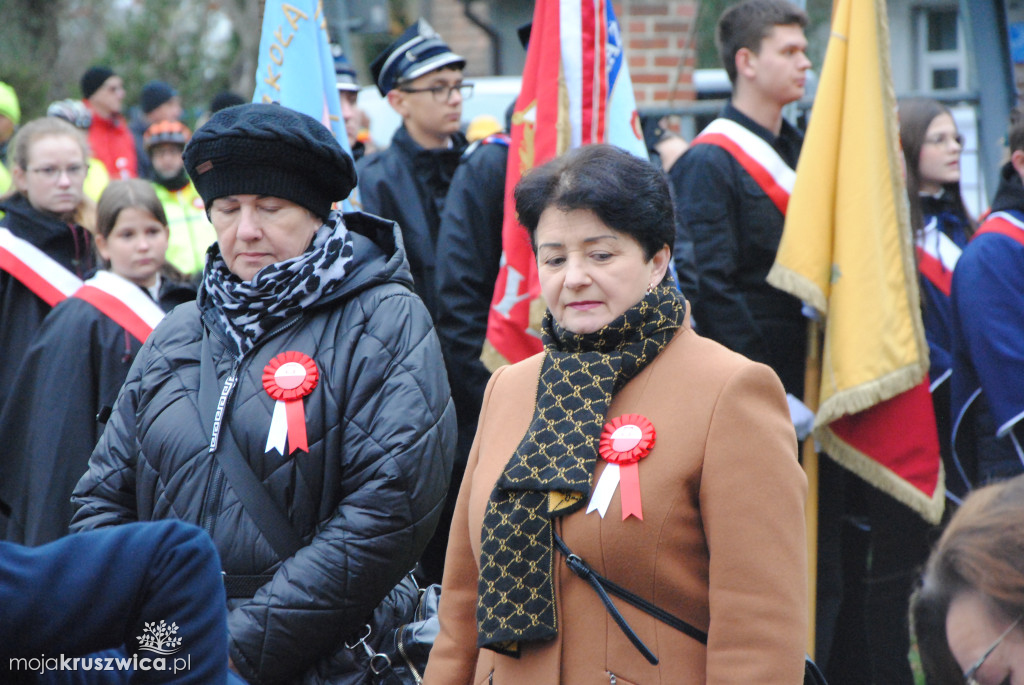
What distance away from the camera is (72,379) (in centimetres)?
409

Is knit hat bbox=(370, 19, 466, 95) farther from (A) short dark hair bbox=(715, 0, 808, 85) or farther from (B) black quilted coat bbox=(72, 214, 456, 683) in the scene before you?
(B) black quilted coat bbox=(72, 214, 456, 683)

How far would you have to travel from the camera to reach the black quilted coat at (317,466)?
8.90 ft

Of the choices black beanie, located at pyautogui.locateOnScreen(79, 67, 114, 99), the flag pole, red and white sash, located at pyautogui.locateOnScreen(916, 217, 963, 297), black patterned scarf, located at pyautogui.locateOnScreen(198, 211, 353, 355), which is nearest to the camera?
black patterned scarf, located at pyautogui.locateOnScreen(198, 211, 353, 355)

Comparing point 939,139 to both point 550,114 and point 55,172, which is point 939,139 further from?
point 55,172

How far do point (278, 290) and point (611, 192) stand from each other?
2.90 ft

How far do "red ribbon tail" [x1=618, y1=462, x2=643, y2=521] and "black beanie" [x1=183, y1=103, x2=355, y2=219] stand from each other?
1142 millimetres

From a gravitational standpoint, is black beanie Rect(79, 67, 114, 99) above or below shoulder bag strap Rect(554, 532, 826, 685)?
above

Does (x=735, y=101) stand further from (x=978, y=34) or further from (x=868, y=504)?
(x=978, y=34)

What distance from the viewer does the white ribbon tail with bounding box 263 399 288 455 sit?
2795mm

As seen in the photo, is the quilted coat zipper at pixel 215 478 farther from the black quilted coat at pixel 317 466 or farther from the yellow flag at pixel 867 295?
the yellow flag at pixel 867 295

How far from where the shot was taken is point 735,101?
4.96 m

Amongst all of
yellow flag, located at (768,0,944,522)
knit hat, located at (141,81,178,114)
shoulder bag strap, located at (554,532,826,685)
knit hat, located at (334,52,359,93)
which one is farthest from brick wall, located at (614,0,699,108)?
shoulder bag strap, located at (554,532,826,685)

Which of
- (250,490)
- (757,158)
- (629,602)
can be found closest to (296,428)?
(250,490)

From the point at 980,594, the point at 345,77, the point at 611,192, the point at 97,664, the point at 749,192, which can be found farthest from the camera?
the point at 345,77
